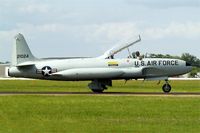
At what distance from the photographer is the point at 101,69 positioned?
46938 mm

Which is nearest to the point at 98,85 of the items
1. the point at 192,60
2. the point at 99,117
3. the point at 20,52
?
the point at 20,52

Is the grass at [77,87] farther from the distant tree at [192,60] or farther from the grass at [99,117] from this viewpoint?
the grass at [99,117]

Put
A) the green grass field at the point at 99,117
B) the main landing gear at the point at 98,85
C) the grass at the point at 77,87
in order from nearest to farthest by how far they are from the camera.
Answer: the green grass field at the point at 99,117 < the main landing gear at the point at 98,85 < the grass at the point at 77,87

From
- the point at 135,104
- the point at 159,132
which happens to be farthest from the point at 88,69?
the point at 159,132

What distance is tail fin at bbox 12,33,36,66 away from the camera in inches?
1944

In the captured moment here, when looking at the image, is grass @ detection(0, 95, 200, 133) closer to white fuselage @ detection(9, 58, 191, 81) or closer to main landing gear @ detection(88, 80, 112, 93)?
white fuselage @ detection(9, 58, 191, 81)

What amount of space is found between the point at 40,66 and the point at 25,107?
19.7 m

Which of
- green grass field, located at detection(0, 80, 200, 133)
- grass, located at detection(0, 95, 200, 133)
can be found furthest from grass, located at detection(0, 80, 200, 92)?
green grass field, located at detection(0, 80, 200, 133)

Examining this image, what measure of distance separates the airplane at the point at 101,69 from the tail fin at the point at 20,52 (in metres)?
0.68

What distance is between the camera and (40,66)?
47.8 m

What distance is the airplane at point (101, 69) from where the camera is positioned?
47.0 m

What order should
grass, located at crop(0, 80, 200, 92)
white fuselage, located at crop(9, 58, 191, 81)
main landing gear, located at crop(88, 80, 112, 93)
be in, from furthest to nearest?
1. grass, located at crop(0, 80, 200, 92)
2. main landing gear, located at crop(88, 80, 112, 93)
3. white fuselage, located at crop(9, 58, 191, 81)

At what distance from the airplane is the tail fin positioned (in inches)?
26.9

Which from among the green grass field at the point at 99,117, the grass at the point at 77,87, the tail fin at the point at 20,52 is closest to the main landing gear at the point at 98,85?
the grass at the point at 77,87
